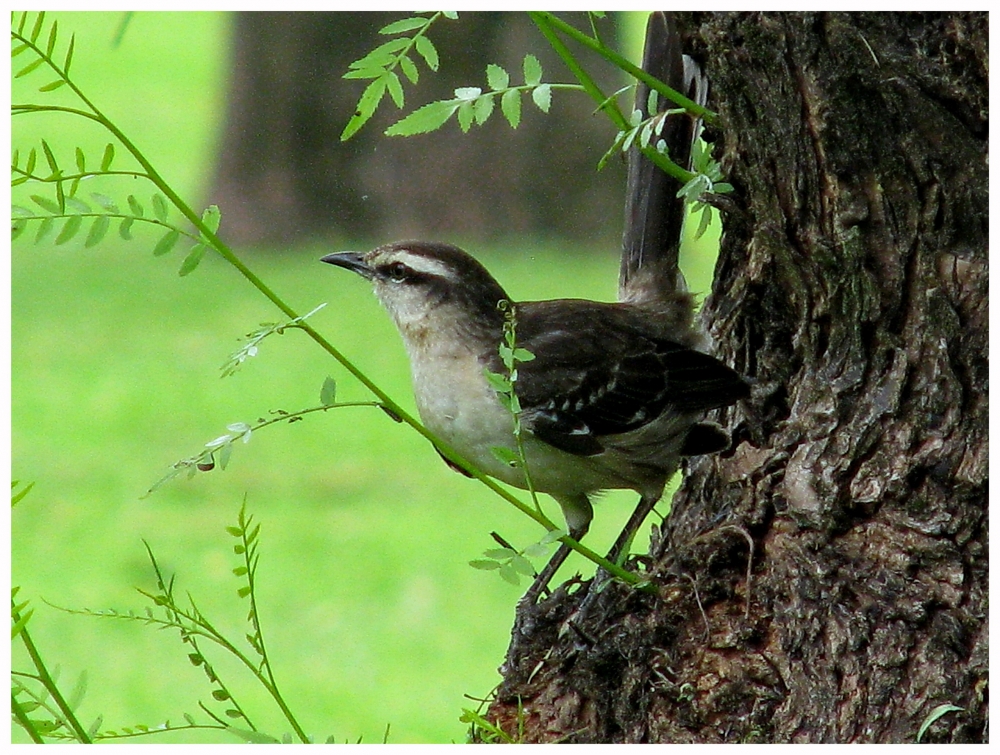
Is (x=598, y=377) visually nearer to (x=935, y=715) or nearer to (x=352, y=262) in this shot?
(x=352, y=262)

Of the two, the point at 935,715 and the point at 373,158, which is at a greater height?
the point at 373,158

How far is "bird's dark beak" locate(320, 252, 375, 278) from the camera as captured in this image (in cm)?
367

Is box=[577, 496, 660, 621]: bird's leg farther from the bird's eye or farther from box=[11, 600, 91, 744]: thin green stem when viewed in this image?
box=[11, 600, 91, 744]: thin green stem

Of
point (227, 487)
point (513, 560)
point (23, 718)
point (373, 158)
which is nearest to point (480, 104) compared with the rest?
point (513, 560)

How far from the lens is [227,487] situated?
9.35m

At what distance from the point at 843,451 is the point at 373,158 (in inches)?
379

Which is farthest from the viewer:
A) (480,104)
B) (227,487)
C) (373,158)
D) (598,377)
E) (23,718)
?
(373,158)

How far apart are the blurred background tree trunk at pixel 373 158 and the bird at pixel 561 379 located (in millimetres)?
7989

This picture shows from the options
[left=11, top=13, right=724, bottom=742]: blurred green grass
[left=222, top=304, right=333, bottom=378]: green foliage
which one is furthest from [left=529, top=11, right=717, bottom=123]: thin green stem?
[left=11, top=13, right=724, bottom=742]: blurred green grass

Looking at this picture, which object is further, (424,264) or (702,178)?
(424,264)

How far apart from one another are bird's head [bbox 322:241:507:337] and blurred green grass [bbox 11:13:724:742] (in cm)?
170

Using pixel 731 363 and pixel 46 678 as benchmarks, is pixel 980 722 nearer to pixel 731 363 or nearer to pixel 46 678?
pixel 731 363

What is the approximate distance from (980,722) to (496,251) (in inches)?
392

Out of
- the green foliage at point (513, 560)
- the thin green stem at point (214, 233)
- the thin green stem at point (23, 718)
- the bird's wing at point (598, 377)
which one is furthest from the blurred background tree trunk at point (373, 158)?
the thin green stem at point (23, 718)
